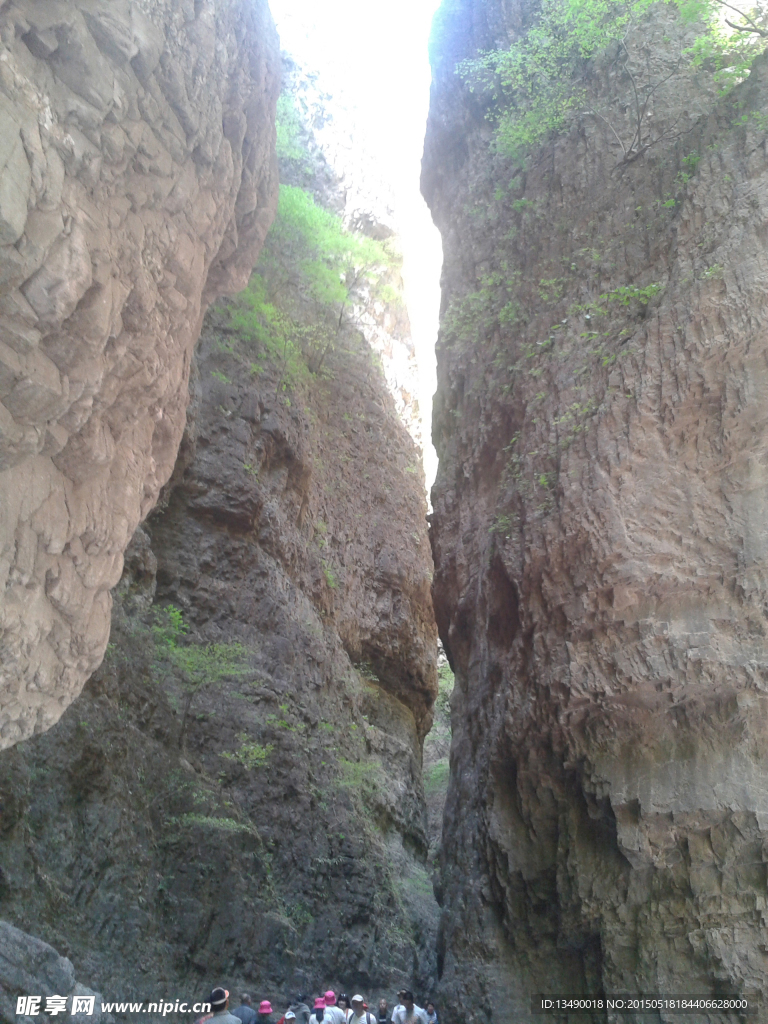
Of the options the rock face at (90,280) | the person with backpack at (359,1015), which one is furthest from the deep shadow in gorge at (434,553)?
the person with backpack at (359,1015)

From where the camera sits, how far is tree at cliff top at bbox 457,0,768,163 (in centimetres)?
1140

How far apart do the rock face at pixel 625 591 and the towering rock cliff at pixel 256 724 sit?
2.38 meters

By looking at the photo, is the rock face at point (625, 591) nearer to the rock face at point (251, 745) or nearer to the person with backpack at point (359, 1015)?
the person with backpack at point (359, 1015)

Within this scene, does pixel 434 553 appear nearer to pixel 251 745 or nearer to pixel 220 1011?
pixel 251 745

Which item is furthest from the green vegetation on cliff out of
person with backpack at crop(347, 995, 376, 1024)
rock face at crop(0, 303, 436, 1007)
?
person with backpack at crop(347, 995, 376, 1024)

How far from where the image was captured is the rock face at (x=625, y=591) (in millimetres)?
8445

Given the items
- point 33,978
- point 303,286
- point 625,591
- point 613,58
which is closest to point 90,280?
point 33,978

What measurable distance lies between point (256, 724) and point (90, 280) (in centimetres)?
950

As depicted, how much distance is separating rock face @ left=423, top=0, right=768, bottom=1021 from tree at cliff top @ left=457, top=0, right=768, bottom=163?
0.29 m

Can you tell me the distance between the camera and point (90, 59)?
5.02 metres

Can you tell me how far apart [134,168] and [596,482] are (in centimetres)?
599

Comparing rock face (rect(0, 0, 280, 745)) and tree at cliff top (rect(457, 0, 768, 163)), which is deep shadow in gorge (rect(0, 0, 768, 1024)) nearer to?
rock face (rect(0, 0, 280, 745))

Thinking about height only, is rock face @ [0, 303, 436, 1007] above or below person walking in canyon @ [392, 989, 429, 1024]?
above

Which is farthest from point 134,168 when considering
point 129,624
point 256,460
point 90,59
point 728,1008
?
point 256,460
